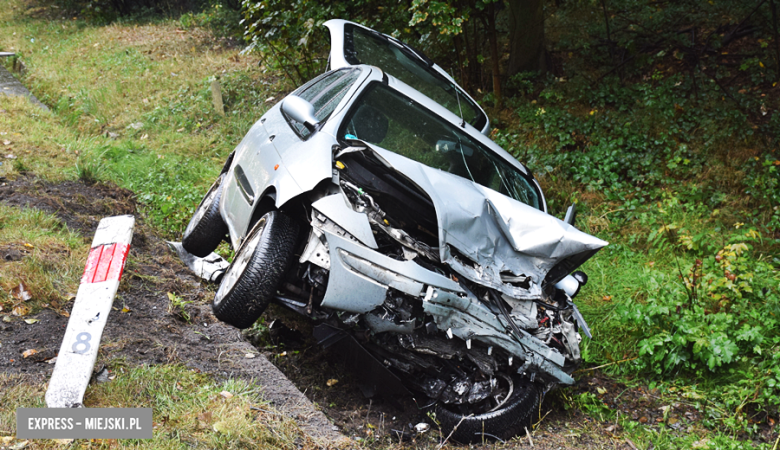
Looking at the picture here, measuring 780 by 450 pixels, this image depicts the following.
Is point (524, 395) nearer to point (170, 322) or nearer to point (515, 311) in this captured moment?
point (515, 311)

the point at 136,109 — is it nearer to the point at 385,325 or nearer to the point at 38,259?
the point at 38,259

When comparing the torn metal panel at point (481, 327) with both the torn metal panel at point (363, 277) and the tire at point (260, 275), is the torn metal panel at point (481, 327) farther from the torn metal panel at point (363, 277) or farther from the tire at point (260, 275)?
the tire at point (260, 275)

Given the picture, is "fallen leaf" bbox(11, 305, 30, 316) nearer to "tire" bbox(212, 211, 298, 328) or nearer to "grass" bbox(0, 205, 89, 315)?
"grass" bbox(0, 205, 89, 315)

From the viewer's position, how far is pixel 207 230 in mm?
4648

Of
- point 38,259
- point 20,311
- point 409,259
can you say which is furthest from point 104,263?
point 409,259

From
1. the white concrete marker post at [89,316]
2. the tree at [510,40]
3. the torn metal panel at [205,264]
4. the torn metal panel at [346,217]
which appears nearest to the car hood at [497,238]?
the torn metal panel at [346,217]

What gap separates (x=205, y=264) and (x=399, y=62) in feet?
8.72

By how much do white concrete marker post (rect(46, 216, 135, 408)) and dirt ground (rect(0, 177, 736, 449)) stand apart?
23cm

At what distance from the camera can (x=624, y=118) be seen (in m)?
7.27

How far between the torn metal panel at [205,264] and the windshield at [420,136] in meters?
2.12

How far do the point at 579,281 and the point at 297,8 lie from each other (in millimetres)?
5744

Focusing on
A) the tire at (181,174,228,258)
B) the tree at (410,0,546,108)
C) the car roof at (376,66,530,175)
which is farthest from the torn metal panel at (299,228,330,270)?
the tree at (410,0,546,108)

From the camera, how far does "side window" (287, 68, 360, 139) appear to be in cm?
395

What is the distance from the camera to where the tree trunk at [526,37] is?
798 centimetres
